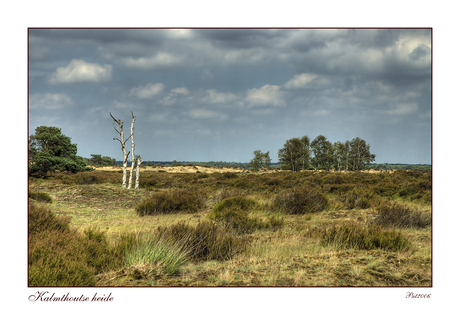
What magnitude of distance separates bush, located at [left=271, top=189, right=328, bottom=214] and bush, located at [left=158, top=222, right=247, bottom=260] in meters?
6.75

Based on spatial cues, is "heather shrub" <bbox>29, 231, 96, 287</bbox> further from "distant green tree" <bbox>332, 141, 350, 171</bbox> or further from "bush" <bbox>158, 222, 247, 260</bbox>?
"distant green tree" <bbox>332, 141, 350, 171</bbox>

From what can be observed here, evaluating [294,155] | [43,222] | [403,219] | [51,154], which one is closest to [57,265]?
[43,222]

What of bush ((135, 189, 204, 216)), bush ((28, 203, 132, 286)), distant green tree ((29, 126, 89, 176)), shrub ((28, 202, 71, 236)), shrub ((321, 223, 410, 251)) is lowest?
bush ((135, 189, 204, 216))

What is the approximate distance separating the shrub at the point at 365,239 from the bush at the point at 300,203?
222 inches

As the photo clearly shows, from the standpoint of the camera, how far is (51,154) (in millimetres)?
30938

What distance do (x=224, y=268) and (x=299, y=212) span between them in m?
8.35

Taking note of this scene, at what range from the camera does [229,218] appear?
10180 mm

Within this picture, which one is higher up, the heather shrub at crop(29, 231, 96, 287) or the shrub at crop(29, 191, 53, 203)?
the heather shrub at crop(29, 231, 96, 287)

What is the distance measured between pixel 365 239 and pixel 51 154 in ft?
111

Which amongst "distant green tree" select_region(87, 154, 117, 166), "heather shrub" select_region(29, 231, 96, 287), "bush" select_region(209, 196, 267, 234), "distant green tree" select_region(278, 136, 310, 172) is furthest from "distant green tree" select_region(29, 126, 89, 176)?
"distant green tree" select_region(87, 154, 117, 166)

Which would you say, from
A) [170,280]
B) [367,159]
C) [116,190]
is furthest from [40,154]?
[367,159]

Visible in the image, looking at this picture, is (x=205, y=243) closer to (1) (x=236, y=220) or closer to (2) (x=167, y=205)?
(1) (x=236, y=220)

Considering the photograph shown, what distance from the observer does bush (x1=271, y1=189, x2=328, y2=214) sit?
12945 mm
